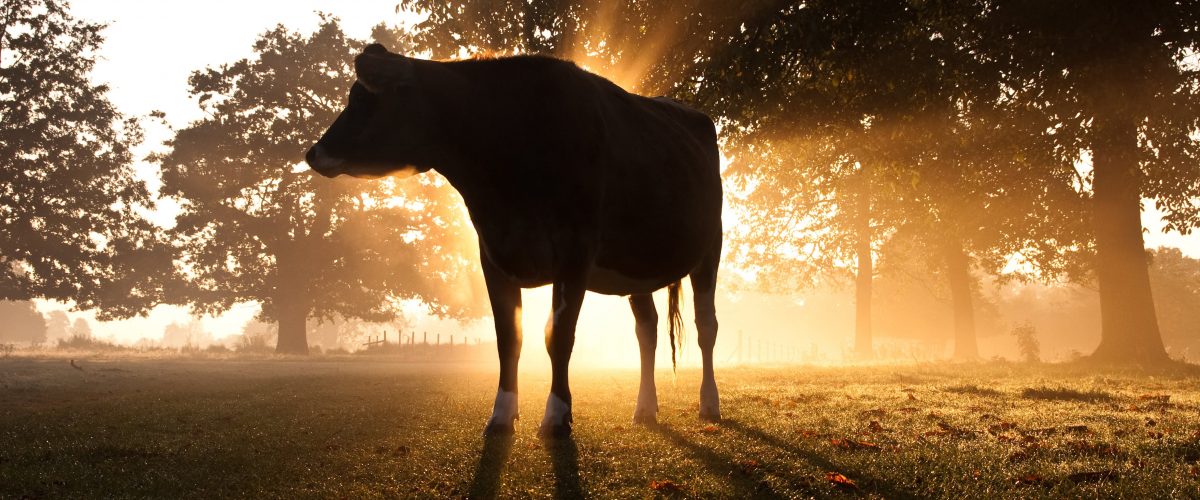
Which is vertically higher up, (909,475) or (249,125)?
(249,125)

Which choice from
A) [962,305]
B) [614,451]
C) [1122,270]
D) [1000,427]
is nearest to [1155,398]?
[1000,427]

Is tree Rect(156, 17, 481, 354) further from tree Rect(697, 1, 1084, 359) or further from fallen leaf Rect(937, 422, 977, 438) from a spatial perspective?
fallen leaf Rect(937, 422, 977, 438)

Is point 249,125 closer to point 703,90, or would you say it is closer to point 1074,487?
point 703,90

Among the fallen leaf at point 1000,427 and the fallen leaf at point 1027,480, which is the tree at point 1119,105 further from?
the fallen leaf at point 1027,480

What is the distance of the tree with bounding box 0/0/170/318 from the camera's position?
3494 cm

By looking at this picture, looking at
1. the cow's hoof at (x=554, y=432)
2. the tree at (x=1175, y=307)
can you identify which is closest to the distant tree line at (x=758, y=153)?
the cow's hoof at (x=554, y=432)

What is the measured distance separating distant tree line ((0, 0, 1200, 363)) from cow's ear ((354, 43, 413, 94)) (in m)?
0.88

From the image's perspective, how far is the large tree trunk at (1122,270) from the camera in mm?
18109

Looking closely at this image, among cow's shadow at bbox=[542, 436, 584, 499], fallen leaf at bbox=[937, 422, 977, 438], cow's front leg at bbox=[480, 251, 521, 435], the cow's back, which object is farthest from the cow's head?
fallen leaf at bbox=[937, 422, 977, 438]

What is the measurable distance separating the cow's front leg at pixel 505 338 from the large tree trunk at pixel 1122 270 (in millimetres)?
17917

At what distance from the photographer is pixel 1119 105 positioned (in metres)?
13.0

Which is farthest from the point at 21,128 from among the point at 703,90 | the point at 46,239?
the point at 703,90

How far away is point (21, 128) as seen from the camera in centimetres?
3475

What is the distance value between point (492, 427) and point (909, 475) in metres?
2.65
